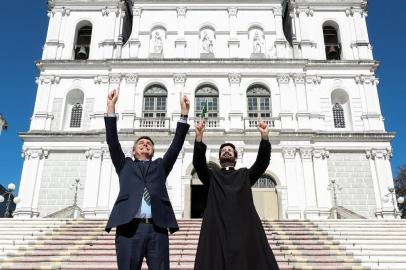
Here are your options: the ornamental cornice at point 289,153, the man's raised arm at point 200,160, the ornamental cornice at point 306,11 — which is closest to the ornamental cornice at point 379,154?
the ornamental cornice at point 289,153

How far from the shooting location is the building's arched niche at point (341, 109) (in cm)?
2534

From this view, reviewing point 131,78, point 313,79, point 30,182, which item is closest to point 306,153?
point 313,79

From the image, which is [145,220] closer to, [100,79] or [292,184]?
[292,184]

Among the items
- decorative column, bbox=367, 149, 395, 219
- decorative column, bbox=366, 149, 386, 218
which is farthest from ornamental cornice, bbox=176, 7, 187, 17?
decorative column, bbox=367, 149, 395, 219

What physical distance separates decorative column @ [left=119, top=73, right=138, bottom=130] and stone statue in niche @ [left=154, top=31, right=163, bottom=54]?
2576 mm

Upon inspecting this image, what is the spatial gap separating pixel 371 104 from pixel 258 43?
331 inches

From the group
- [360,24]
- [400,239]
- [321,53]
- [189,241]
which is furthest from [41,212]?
[360,24]

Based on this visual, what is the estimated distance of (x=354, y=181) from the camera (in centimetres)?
2345

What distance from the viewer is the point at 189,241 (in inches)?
533

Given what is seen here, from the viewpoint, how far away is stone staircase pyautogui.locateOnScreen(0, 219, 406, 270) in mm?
11203

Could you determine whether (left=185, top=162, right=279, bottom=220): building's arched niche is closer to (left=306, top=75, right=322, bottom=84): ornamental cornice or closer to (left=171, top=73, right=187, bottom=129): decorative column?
(left=171, top=73, right=187, bottom=129): decorative column

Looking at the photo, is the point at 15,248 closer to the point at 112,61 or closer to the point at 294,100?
the point at 112,61

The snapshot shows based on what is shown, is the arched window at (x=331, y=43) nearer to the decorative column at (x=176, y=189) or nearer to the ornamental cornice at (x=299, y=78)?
the ornamental cornice at (x=299, y=78)

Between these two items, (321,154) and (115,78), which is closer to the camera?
(321,154)
